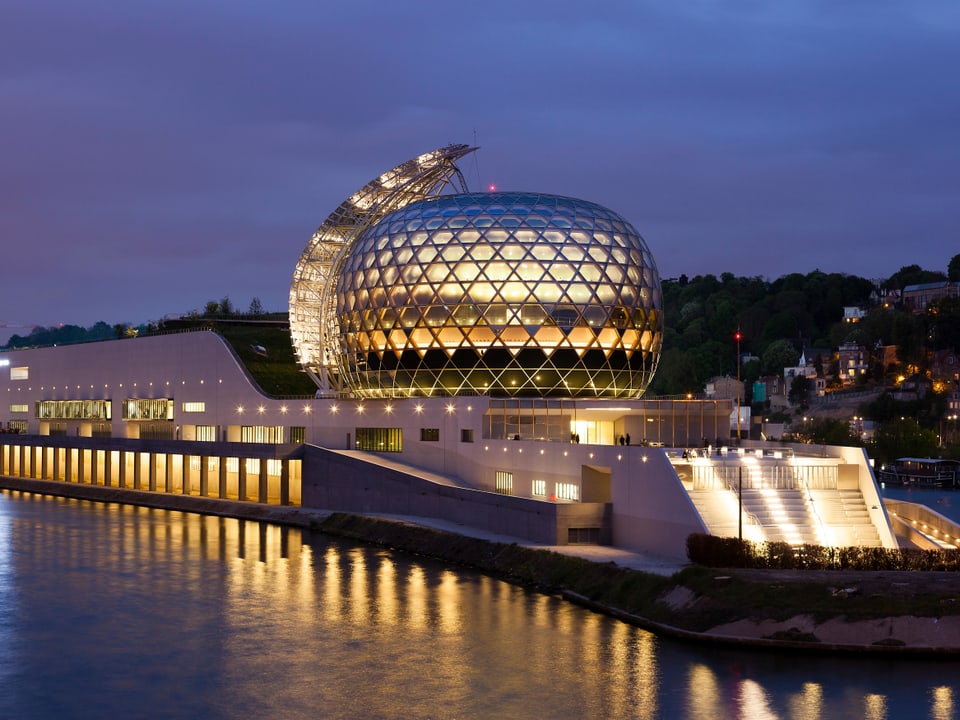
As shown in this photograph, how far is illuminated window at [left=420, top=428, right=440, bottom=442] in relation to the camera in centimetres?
9444

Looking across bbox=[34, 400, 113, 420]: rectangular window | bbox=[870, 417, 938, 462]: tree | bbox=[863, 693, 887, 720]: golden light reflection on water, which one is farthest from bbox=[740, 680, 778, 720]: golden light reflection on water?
bbox=[870, 417, 938, 462]: tree

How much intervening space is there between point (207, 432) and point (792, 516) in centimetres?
7493

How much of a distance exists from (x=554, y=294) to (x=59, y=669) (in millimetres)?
57485

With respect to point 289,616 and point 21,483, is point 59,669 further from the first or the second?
point 21,483

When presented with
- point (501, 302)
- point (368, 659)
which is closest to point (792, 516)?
point (368, 659)

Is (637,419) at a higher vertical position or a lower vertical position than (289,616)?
higher

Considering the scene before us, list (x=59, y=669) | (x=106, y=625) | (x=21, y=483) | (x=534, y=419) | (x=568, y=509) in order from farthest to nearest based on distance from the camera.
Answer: (x=21, y=483) < (x=534, y=419) < (x=568, y=509) < (x=106, y=625) < (x=59, y=669)

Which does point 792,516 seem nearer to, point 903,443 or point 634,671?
point 634,671

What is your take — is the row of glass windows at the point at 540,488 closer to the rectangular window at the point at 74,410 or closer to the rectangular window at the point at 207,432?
the rectangular window at the point at 207,432

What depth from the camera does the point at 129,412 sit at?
134 meters

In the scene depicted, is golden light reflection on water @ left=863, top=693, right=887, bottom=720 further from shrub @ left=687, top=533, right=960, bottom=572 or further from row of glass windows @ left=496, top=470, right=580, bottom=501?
row of glass windows @ left=496, top=470, right=580, bottom=501

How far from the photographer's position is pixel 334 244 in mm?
125250

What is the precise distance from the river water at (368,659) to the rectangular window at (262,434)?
4505cm

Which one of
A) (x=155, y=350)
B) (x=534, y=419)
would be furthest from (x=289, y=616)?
(x=155, y=350)
